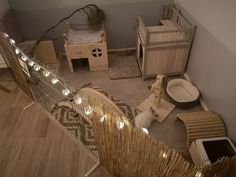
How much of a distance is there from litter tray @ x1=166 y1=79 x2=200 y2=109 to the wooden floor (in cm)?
115

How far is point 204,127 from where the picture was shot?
73.5 inches

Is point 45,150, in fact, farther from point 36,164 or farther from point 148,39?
point 148,39

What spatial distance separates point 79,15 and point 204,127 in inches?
90.0

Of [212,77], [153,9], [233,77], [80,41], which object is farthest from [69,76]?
[233,77]

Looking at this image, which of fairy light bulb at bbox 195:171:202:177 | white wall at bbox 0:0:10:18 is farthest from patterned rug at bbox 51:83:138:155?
white wall at bbox 0:0:10:18

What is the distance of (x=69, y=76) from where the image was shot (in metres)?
2.86

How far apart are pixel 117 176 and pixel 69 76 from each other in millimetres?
1689

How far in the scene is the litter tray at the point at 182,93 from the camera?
2.23 metres

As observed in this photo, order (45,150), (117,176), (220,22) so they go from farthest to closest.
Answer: (45,150), (220,22), (117,176)

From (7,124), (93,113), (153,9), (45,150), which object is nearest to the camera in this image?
(93,113)

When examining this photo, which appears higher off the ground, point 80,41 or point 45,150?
point 80,41

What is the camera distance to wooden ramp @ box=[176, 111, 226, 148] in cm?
184

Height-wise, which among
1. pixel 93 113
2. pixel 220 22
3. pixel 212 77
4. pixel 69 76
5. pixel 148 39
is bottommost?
pixel 69 76

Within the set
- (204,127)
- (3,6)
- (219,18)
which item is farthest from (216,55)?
(3,6)
